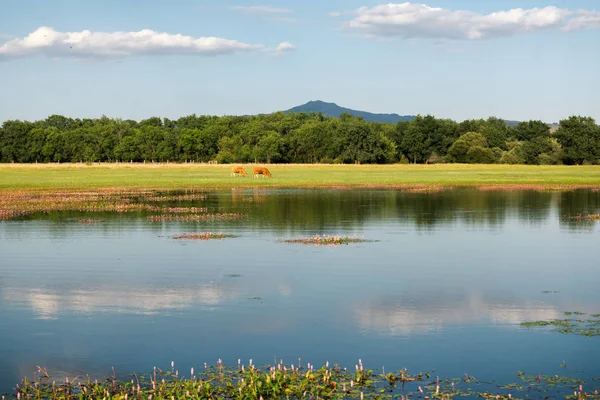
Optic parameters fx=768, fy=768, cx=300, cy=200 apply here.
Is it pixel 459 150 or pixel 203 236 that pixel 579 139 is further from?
pixel 203 236

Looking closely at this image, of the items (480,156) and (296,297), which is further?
(480,156)

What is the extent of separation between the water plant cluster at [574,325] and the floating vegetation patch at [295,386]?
344 centimetres

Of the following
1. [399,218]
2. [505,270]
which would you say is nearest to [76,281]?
[505,270]

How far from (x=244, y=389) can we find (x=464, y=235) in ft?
78.3

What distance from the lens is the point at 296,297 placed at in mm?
20641

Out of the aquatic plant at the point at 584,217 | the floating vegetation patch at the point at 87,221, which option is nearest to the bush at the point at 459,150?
the aquatic plant at the point at 584,217

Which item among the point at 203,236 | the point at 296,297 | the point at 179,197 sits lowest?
the point at 296,297

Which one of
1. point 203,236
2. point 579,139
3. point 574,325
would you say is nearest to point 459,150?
point 579,139

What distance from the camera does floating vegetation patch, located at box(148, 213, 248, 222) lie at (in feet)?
141

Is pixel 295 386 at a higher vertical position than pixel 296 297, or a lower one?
lower

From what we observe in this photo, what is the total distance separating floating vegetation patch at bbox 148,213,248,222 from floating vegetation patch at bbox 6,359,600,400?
29070mm

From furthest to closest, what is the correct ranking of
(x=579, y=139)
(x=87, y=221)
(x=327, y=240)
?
(x=579, y=139), (x=87, y=221), (x=327, y=240)

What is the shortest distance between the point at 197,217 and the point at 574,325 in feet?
97.0

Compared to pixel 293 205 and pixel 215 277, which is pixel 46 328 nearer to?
pixel 215 277
